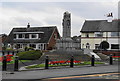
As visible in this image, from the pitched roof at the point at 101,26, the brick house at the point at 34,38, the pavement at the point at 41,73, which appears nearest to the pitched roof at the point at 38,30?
the brick house at the point at 34,38

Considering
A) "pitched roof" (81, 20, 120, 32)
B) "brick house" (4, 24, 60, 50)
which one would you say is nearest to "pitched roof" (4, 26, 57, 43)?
"brick house" (4, 24, 60, 50)

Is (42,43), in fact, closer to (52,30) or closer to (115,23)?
(52,30)

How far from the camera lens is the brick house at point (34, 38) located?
54.2 metres

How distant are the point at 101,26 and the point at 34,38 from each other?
58.9ft

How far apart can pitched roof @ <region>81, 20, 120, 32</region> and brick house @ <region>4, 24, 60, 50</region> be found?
9.25 metres

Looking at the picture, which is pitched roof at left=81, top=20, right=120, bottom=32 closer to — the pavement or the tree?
the tree

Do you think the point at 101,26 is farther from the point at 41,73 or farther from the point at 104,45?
the point at 41,73

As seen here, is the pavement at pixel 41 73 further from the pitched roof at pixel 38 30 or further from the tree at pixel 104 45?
the pitched roof at pixel 38 30

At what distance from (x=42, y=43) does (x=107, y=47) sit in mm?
16773

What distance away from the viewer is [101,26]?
52.2 metres

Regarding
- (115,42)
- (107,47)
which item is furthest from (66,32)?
(115,42)

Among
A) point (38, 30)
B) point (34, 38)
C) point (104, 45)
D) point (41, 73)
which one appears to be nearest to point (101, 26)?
point (104, 45)

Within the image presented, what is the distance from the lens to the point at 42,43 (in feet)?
176

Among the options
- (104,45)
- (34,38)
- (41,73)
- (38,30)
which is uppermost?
(38,30)
